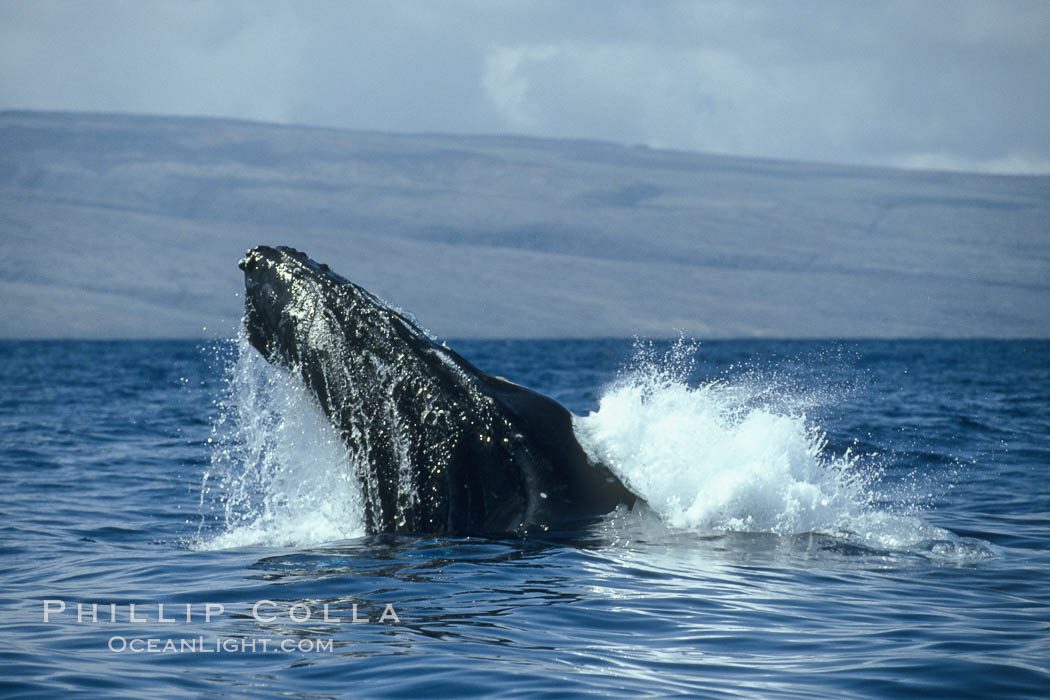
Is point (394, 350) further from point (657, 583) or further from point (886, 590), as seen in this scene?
point (886, 590)

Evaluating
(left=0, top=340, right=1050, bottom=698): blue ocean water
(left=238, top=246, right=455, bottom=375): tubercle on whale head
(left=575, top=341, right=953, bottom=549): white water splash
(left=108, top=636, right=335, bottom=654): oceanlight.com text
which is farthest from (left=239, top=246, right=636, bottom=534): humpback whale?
(left=108, top=636, right=335, bottom=654): oceanlight.com text

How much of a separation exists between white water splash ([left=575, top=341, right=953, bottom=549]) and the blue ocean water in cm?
2

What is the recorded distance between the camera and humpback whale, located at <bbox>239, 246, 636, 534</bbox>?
7.79 metres

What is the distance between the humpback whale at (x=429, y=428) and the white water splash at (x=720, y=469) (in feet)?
2.40

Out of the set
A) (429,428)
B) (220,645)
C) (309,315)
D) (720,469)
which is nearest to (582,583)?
(429,428)

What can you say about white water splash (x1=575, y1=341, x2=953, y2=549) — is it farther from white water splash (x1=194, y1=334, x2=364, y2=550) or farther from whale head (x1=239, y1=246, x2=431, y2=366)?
white water splash (x1=194, y1=334, x2=364, y2=550)

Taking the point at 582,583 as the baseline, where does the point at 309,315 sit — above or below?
above

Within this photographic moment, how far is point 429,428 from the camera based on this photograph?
780 centimetres

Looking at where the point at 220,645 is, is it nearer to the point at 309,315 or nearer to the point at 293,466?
the point at 309,315

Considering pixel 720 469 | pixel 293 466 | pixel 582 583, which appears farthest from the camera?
pixel 720 469

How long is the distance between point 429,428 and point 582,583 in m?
1.38

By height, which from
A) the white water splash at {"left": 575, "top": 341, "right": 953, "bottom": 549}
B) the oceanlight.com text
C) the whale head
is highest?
the whale head

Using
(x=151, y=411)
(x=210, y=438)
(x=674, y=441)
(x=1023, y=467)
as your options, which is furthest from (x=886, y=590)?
(x=151, y=411)

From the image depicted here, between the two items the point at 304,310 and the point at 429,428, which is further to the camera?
the point at 304,310
